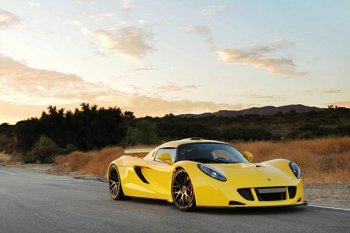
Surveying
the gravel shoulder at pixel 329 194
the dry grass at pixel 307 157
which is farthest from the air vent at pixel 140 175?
the dry grass at pixel 307 157

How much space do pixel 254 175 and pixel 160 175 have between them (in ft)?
7.22

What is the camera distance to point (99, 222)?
9.40 m

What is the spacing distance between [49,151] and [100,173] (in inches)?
948

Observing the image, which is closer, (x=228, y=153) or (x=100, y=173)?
(x=228, y=153)

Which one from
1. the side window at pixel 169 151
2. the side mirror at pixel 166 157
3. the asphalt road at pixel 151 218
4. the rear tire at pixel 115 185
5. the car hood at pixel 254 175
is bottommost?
the asphalt road at pixel 151 218

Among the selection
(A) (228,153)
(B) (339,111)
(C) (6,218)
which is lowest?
(C) (6,218)

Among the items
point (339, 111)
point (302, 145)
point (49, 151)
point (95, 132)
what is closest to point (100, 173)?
point (302, 145)

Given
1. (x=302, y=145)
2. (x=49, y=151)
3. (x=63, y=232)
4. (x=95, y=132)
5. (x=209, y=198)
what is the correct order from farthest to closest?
(x=95, y=132) < (x=49, y=151) < (x=302, y=145) < (x=209, y=198) < (x=63, y=232)

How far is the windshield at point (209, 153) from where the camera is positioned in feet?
36.7

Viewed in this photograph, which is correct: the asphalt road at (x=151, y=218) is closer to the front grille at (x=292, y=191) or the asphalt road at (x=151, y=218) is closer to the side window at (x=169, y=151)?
the front grille at (x=292, y=191)

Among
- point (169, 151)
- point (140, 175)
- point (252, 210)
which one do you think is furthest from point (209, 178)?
point (140, 175)

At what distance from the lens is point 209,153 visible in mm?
11344

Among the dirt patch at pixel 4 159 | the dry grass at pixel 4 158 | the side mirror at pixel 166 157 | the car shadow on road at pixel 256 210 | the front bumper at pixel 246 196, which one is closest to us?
the front bumper at pixel 246 196

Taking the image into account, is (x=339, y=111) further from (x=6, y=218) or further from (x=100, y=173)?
(x=6, y=218)
